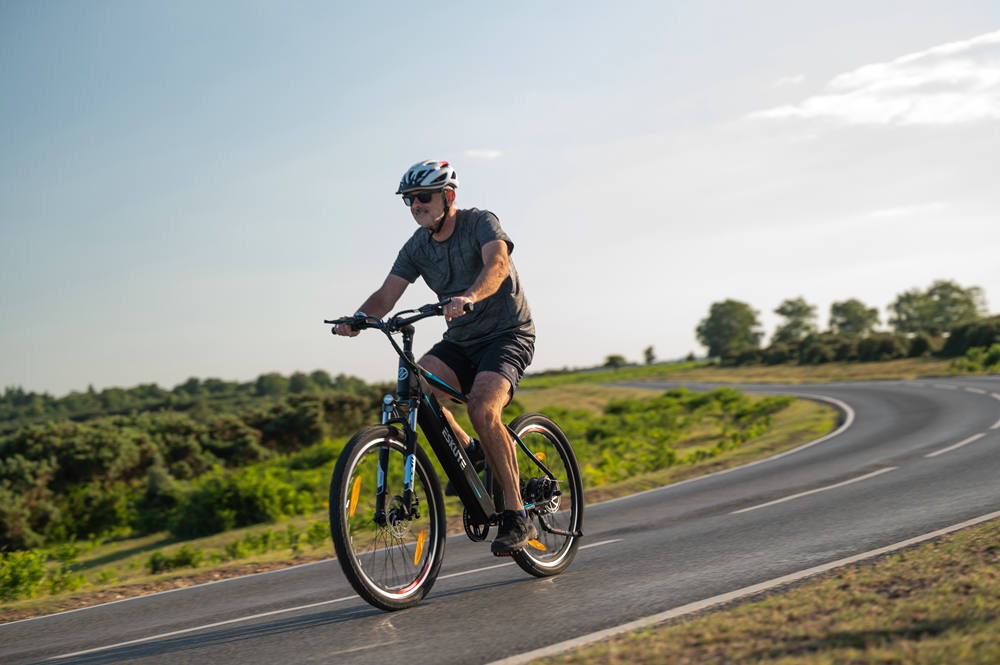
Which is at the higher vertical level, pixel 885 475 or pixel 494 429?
pixel 494 429

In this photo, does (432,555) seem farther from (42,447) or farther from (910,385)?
(910,385)

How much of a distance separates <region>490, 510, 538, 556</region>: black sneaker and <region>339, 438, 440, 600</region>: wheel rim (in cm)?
38

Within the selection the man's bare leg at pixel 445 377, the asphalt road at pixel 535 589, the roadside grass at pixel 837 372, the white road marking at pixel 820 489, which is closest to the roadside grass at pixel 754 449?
the asphalt road at pixel 535 589

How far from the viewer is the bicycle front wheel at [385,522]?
13.4 feet

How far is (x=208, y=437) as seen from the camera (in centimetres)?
3397

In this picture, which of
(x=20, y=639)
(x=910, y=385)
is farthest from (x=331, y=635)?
(x=910, y=385)

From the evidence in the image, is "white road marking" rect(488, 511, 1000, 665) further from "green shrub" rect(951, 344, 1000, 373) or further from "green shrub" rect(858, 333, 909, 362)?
"green shrub" rect(858, 333, 909, 362)

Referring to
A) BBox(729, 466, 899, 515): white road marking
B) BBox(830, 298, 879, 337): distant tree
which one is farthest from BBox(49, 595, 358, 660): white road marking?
BBox(830, 298, 879, 337): distant tree

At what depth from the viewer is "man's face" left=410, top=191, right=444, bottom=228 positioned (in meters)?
4.74

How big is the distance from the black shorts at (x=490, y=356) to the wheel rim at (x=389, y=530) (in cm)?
70

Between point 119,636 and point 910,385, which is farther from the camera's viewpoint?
point 910,385

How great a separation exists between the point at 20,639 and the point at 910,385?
37450mm

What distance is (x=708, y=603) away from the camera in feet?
13.4

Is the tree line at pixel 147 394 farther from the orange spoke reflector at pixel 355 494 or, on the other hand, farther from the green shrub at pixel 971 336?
the orange spoke reflector at pixel 355 494
